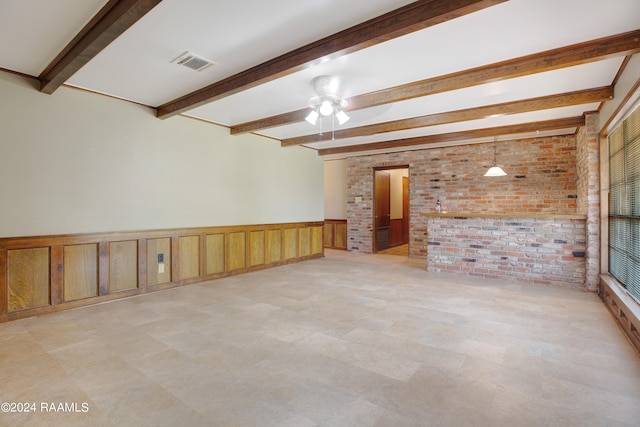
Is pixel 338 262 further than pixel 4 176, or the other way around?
pixel 338 262

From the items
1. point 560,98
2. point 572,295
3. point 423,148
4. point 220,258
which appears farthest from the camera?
point 423,148

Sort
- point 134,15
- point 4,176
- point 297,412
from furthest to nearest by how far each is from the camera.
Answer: point 4,176 < point 134,15 < point 297,412

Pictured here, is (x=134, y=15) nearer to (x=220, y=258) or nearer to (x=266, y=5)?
(x=266, y=5)

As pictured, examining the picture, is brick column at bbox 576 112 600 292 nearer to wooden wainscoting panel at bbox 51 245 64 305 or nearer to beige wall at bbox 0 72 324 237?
beige wall at bbox 0 72 324 237

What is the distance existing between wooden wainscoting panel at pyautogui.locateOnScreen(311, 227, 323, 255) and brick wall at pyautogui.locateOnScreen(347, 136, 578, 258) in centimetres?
136

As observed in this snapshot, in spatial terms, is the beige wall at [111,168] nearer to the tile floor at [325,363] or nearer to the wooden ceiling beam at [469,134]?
the tile floor at [325,363]

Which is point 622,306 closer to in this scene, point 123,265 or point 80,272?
point 123,265

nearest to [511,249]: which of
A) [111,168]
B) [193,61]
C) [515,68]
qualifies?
[515,68]

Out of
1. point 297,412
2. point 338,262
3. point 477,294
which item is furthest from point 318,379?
point 338,262

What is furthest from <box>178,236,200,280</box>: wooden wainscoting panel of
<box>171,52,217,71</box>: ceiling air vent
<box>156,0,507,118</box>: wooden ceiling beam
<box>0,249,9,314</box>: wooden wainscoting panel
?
<box>171,52,217,71</box>: ceiling air vent

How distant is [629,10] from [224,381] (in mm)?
3785

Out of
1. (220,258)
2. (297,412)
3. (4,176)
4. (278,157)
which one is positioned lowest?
(297,412)

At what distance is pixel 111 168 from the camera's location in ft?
13.4

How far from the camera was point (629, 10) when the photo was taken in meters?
2.24
